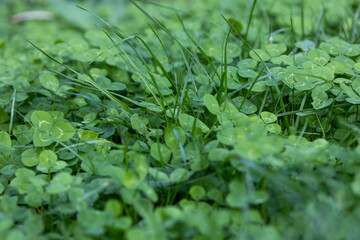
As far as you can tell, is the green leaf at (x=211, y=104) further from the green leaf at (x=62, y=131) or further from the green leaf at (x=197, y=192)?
the green leaf at (x=62, y=131)

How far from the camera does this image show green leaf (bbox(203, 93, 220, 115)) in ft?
5.29

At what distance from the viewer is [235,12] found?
3508 mm

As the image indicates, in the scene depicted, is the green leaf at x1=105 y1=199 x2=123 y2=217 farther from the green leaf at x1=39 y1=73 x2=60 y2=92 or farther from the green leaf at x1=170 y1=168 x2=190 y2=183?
the green leaf at x1=39 y1=73 x2=60 y2=92

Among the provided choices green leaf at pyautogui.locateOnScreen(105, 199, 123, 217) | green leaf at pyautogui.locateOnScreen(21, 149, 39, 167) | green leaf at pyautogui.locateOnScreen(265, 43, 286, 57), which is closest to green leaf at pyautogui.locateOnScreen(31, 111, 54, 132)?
green leaf at pyautogui.locateOnScreen(21, 149, 39, 167)

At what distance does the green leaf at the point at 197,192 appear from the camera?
4.35 ft

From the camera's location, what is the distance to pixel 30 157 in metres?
1.60

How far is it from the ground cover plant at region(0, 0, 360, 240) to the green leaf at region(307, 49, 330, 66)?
0.01m

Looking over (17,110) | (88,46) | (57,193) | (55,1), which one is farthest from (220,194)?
(55,1)

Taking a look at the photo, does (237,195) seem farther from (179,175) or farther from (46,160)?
(46,160)

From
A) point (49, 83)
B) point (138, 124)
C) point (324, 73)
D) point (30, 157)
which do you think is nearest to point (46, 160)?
point (30, 157)

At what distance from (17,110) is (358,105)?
180 cm

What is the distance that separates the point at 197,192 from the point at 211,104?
0.45 meters

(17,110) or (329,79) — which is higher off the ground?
(329,79)

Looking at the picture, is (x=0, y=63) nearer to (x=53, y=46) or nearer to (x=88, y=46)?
(x=53, y=46)
